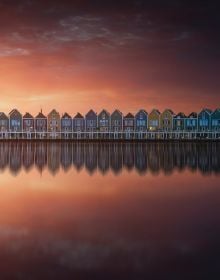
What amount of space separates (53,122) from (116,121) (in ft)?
34.8

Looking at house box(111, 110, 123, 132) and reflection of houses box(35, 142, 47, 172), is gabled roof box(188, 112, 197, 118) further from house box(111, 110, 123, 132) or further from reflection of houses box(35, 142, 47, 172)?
reflection of houses box(35, 142, 47, 172)

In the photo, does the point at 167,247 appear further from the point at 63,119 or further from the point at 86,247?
the point at 63,119

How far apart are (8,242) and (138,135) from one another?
6721 centimetres

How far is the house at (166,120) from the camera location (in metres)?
73.3

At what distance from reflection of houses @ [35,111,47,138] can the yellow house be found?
0.75m

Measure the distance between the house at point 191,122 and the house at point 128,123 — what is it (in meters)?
9.02

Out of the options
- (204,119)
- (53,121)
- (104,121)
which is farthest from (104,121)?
(204,119)

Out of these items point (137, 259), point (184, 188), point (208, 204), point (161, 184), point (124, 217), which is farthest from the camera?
point (161, 184)

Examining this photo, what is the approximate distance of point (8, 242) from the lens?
8438 millimetres

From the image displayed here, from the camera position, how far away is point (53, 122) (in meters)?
74.3

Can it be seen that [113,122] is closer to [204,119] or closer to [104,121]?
[104,121]

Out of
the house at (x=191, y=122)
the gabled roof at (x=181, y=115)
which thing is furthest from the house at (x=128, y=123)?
the house at (x=191, y=122)

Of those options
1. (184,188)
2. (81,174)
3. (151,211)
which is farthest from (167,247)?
(81,174)

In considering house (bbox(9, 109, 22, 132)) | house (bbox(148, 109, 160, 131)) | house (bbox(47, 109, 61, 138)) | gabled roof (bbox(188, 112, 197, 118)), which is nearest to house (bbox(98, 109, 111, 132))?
house (bbox(148, 109, 160, 131))
